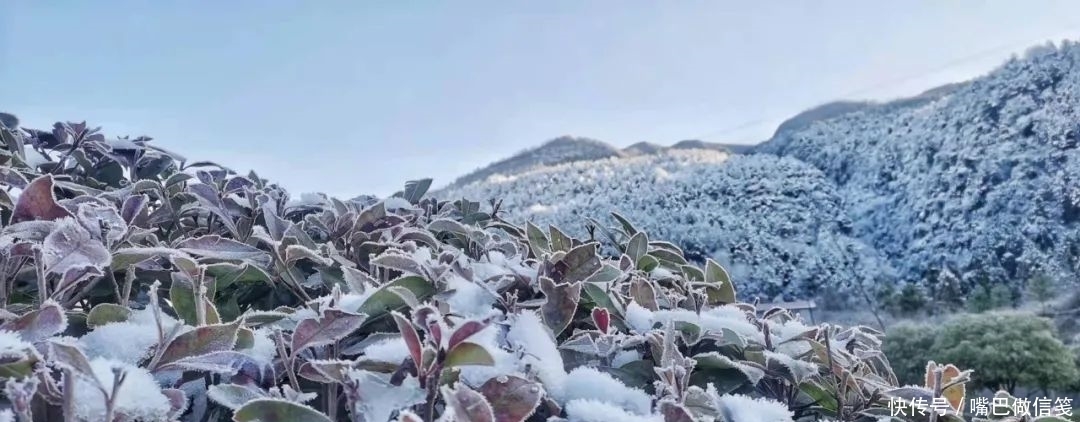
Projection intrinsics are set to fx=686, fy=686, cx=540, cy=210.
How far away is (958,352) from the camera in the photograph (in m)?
5.54

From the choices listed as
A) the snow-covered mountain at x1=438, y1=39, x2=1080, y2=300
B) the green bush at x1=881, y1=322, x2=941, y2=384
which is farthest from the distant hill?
the green bush at x1=881, y1=322, x2=941, y2=384

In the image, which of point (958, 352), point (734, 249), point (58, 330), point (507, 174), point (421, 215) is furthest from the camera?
point (507, 174)

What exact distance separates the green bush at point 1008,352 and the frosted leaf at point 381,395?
6.20 meters

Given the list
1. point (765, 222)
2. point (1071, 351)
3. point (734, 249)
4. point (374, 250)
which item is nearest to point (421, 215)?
point (374, 250)

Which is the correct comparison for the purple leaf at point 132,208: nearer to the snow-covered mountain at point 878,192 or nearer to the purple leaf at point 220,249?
the purple leaf at point 220,249

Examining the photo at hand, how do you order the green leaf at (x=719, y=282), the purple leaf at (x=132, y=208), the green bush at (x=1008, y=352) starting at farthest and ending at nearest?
1. the green bush at (x=1008, y=352)
2. the green leaf at (x=719, y=282)
3. the purple leaf at (x=132, y=208)

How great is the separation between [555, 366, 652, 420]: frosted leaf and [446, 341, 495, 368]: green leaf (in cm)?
8

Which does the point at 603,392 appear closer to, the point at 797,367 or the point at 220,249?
the point at 797,367

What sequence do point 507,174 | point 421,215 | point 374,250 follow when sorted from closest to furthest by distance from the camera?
1. point 374,250
2. point 421,215
3. point 507,174

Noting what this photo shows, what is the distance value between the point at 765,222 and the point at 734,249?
1.03 meters

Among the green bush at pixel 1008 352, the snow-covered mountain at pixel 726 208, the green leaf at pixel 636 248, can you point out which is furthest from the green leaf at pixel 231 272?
the snow-covered mountain at pixel 726 208

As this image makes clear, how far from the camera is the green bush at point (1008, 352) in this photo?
5.41 metres

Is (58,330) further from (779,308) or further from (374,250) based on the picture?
(779,308)

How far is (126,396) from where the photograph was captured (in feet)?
0.99
